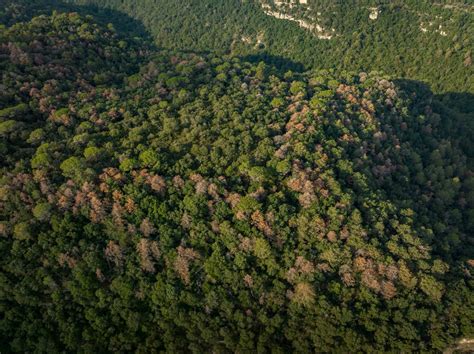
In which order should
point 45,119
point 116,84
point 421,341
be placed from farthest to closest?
point 116,84 → point 45,119 → point 421,341

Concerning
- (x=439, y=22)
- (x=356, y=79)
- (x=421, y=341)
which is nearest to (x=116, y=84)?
(x=356, y=79)

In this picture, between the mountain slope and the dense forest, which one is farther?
the mountain slope

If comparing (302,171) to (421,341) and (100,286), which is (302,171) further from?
Result: (100,286)

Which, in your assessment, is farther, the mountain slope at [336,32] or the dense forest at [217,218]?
the mountain slope at [336,32]

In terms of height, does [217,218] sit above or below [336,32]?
below

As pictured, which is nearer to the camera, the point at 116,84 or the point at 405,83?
the point at 116,84

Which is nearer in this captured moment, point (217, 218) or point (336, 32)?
point (217, 218)

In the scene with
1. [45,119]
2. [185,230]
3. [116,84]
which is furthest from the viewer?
[116,84]

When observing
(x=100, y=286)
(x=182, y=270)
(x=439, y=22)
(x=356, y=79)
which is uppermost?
(x=439, y=22)
